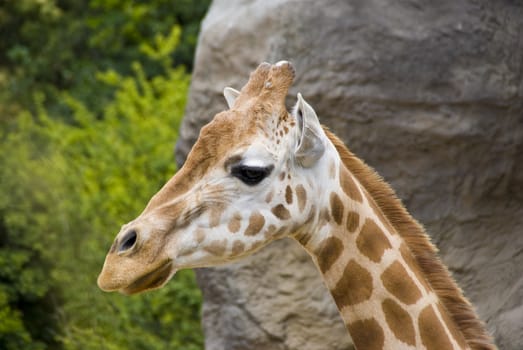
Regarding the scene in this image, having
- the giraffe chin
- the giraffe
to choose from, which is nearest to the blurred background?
the giraffe

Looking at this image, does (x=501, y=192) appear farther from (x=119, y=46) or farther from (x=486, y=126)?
(x=119, y=46)

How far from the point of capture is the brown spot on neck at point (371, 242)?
11.0 ft

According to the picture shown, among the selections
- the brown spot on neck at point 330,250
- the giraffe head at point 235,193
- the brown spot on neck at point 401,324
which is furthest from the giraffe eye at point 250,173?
→ the brown spot on neck at point 401,324

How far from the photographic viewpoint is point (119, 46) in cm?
1265

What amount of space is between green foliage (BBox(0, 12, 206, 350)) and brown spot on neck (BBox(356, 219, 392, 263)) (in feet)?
12.0

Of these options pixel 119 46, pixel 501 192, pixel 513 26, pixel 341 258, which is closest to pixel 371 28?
pixel 513 26

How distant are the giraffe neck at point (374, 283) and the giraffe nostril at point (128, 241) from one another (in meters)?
0.57

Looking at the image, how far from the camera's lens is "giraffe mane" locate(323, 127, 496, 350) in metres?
3.34

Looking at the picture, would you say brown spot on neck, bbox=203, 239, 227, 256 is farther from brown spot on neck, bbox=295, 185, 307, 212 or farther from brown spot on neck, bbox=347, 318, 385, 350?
brown spot on neck, bbox=347, 318, 385, 350

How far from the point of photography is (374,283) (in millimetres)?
3334

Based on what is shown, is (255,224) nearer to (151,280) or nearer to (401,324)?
(151,280)

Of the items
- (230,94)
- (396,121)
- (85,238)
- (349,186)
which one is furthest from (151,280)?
(85,238)

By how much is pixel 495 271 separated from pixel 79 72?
29.2 ft

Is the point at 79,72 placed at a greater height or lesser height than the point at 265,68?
lesser
